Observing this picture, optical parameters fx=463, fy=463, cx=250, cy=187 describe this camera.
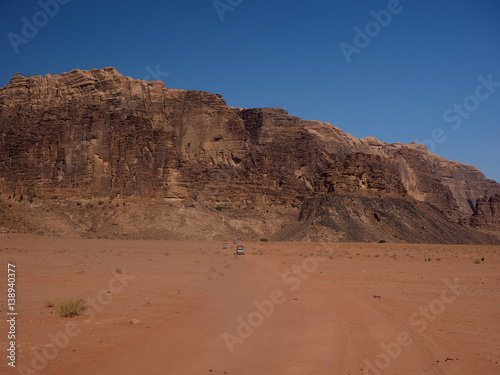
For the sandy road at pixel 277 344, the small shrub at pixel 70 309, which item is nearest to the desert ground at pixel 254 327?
the sandy road at pixel 277 344

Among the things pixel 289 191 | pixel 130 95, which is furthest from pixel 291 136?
pixel 130 95

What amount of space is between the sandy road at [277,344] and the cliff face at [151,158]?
57.7 m

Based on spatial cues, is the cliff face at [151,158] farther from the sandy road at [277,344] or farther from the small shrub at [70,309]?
the small shrub at [70,309]

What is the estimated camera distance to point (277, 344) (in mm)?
9531

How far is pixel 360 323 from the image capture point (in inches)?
457

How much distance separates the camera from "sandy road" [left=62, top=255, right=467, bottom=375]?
7.96 meters

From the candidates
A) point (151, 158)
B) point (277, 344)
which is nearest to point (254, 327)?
point (277, 344)

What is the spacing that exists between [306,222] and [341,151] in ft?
228

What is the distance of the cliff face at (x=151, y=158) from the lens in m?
78.6

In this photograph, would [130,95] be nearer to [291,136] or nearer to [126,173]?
[126,173]

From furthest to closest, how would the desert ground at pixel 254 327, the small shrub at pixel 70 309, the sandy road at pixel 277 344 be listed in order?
the small shrub at pixel 70 309 → the desert ground at pixel 254 327 → the sandy road at pixel 277 344

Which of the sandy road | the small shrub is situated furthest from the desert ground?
the small shrub

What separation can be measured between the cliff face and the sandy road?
189 feet

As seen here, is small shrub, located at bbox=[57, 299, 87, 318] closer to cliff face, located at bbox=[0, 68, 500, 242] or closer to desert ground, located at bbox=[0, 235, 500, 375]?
desert ground, located at bbox=[0, 235, 500, 375]
